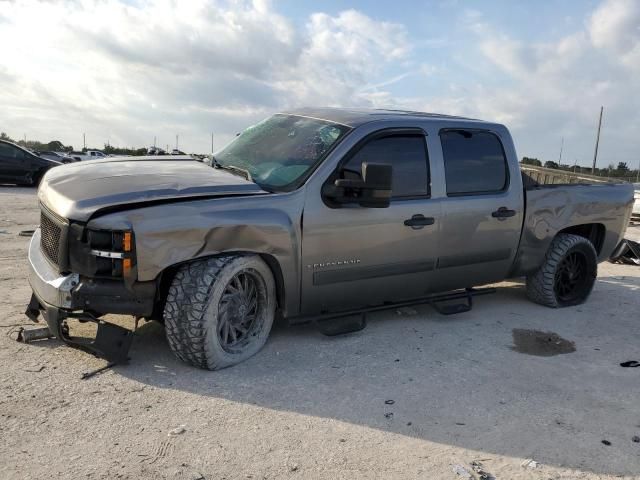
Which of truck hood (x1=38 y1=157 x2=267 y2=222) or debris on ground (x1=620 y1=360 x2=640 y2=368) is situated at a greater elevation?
truck hood (x1=38 y1=157 x2=267 y2=222)

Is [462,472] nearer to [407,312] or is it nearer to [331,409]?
[331,409]

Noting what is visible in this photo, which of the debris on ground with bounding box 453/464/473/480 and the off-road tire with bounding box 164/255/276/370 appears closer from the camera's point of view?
the debris on ground with bounding box 453/464/473/480

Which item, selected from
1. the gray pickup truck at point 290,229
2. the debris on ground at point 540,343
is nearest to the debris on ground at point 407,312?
the gray pickup truck at point 290,229

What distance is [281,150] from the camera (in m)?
4.45

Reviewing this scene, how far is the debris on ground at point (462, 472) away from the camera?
2.71 m

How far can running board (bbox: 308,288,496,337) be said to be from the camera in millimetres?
4309

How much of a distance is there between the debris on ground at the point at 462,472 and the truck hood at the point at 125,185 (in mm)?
2174

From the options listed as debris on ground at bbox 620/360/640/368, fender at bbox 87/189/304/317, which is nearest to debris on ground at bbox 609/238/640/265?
debris on ground at bbox 620/360/640/368

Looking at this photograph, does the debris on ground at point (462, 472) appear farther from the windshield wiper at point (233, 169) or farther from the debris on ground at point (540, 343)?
the windshield wiper at point (233, 169)

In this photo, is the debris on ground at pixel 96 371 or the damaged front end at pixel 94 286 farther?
the debris on ground at pixel 96 371

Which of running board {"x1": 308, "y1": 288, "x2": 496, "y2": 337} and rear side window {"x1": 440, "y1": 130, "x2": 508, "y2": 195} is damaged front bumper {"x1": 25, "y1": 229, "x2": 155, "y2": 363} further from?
rear side window {"x1": 440, "y1": 130, "x2": 508, "y2": 195}

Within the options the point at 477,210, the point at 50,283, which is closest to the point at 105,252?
the point at 50,283

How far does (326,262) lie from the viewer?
13.5ft

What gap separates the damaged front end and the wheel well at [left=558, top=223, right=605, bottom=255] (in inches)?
193
